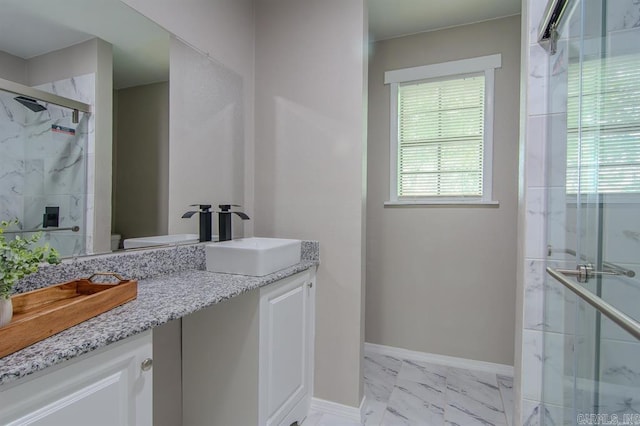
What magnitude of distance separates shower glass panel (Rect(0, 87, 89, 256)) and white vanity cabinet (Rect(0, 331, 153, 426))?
526mm

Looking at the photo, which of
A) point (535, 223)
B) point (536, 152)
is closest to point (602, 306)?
point (535, 223)

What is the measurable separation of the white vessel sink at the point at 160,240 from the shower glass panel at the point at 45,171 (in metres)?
0.19

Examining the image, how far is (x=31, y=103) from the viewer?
41.3 inches

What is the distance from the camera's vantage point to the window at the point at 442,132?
246 centimetres

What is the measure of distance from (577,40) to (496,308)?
1.86m

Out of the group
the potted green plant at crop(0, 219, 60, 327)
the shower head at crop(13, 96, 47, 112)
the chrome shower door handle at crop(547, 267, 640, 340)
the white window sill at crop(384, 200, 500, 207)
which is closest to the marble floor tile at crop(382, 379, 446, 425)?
the chrome shower door handle at crop(547, 267, 640, 340)

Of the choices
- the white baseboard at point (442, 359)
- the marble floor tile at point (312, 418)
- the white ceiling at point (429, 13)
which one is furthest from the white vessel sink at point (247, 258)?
the white ceiling at point (429, 13)

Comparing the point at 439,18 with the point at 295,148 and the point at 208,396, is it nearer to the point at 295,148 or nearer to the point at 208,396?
the point at 295,148

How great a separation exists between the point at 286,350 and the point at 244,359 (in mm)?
256

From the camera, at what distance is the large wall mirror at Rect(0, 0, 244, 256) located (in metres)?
1.03

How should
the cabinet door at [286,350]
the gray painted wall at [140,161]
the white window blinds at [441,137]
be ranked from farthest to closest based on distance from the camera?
the white window blinds at [441,137]
the cabinet door at [286,350]
the gray painted wall at [140,161]

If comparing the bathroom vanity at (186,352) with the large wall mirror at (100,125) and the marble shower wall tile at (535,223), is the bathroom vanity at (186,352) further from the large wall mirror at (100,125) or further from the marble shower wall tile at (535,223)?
the marble shower wall tile at (535,223)

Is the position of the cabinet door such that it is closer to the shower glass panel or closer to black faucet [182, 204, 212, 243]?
black faucet [182, 204, 212, 243]

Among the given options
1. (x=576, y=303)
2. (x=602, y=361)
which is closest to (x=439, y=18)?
(x=576, y=303)
